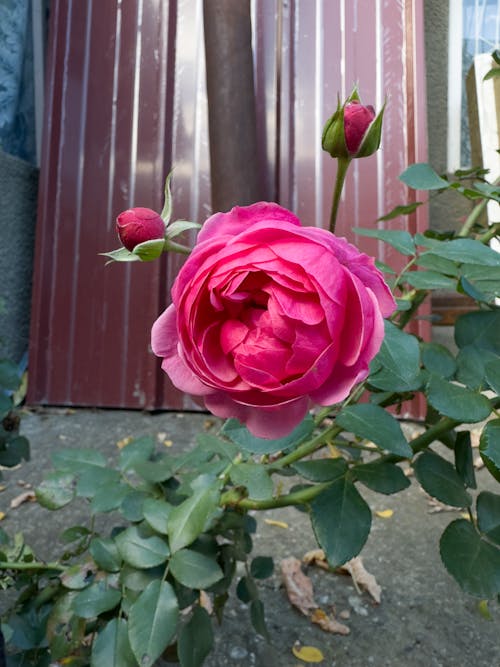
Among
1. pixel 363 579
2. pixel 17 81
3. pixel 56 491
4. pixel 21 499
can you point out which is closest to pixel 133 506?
pixel 56 491

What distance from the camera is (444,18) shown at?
2.94 m

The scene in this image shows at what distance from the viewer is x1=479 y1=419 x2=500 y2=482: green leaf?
0.44m

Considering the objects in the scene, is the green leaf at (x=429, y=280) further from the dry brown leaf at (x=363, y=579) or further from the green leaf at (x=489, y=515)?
the dry brown leaf at (x=363, y=579)

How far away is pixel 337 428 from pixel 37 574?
488mm

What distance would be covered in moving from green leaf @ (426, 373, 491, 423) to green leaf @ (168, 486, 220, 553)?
0.90 ft

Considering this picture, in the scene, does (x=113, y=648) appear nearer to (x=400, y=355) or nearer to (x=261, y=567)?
(x=261, y=567)

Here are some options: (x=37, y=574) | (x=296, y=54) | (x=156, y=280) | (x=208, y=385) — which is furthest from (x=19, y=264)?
(x=208, y=385)

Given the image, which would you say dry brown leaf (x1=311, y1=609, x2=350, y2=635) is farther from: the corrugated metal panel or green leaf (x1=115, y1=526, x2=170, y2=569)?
the corrugated metal panel

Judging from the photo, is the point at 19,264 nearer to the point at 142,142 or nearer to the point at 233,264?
the point at 142,142

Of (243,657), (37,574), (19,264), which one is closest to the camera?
(37,574)

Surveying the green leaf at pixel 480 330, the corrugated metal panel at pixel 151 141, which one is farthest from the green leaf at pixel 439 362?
the corrugated metal panel at pixel 151 141

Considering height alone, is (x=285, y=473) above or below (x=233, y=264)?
below

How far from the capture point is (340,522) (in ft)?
1.76

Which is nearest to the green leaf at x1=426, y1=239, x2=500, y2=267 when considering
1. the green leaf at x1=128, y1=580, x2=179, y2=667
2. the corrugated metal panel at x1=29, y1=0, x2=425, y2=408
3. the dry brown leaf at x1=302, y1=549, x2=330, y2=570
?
the green leaf at x1=128, y1=580, x2=179, y2=667
